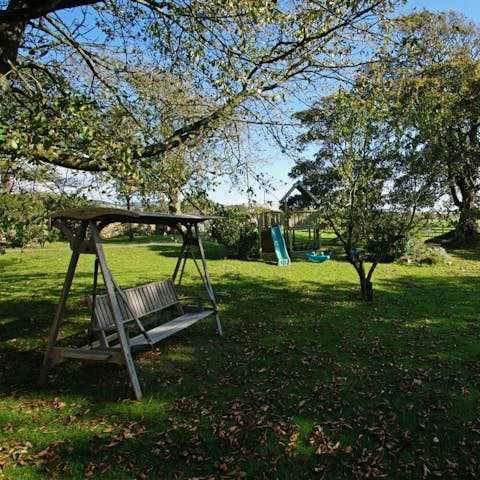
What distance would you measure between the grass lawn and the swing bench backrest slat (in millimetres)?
674

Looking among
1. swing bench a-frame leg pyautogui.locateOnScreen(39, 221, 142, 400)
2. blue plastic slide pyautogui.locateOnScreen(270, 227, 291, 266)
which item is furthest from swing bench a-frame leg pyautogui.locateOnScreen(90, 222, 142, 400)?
blue plastic slide pyautogui.locateOnScreen(270, 227, 291, 266)

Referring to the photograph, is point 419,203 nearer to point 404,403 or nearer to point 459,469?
point 404,403

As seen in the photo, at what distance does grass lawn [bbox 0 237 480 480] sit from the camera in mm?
3473

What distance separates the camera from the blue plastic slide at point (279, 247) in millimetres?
17469

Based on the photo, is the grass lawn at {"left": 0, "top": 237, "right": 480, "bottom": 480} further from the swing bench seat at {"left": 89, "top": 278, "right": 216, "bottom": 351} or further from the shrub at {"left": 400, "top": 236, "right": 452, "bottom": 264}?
the shrub at {"left": 400, "top": 236, "right": 452, "bottom": 264}

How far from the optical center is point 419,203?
9.23 meters

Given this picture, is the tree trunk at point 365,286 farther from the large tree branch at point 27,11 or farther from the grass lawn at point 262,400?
the large tree branch at point 27,11

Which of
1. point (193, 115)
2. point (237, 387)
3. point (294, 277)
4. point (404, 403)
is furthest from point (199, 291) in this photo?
point (404, 403)

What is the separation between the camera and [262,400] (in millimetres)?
4637

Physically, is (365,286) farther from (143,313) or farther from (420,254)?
(420,254)

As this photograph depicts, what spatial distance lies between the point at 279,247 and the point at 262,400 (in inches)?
533

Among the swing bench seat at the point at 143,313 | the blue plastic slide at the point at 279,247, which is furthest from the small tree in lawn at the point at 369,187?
the blue plastic slide at the point at 279,247

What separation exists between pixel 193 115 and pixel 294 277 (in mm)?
7875

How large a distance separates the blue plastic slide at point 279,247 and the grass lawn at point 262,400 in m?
8.21
